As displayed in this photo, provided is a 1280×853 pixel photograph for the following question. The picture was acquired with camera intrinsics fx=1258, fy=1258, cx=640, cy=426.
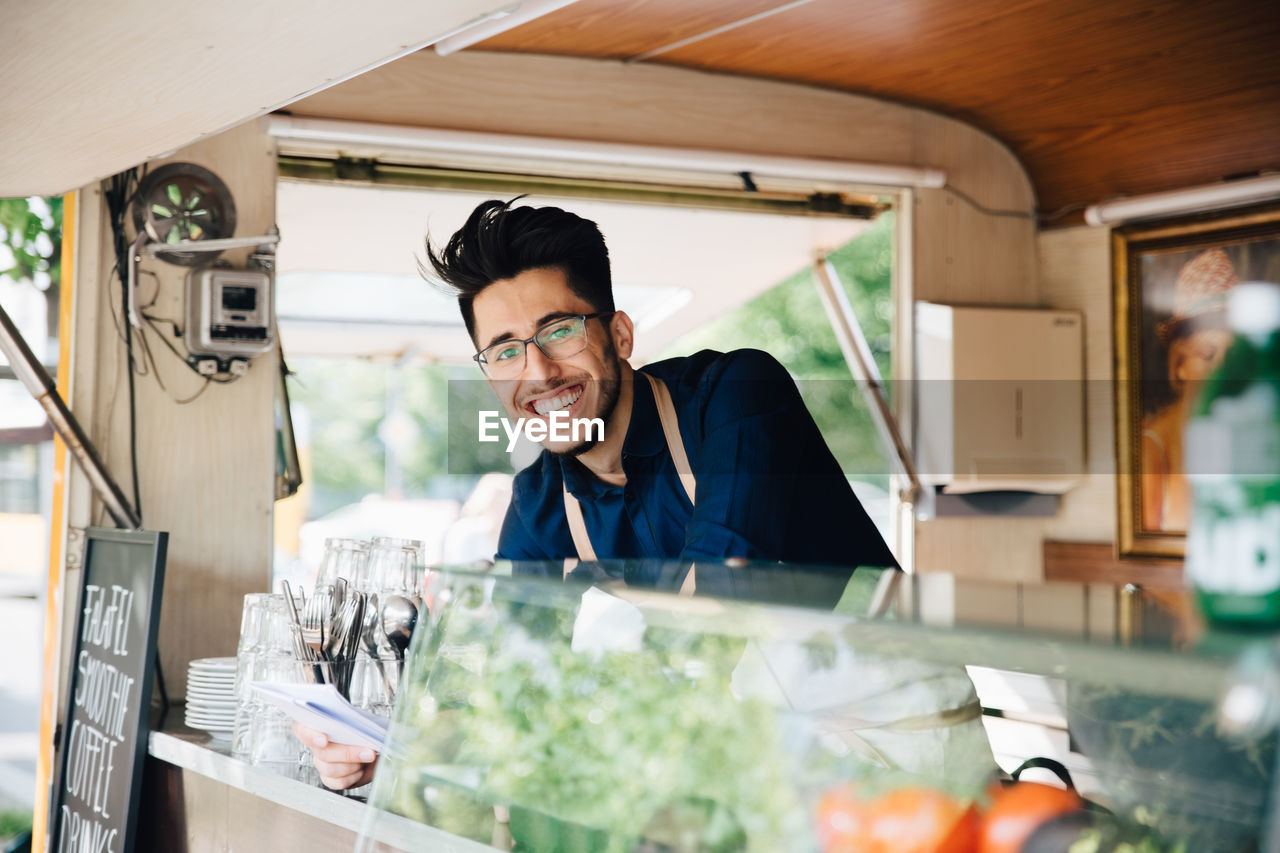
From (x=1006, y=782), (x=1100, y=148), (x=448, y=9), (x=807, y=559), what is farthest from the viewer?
(x=1100, y=148)

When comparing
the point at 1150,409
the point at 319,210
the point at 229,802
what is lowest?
the point at 229,802

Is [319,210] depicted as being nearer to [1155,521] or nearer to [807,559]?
[807,559]

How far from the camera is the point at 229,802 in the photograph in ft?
7.26

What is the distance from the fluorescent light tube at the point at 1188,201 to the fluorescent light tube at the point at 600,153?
583 mm

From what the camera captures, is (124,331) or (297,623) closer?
(297,623)

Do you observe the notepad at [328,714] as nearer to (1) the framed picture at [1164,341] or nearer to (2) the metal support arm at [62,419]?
(2) the metal support arm at [62,419]

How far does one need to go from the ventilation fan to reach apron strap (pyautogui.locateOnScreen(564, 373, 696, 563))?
1.16 meters

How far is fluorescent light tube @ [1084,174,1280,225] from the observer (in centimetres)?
379

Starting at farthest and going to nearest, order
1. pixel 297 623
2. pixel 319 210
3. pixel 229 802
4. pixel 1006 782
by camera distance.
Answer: pixel 319 210 → pixel 229 802 → pixel 297 623 → pixel 1006 782

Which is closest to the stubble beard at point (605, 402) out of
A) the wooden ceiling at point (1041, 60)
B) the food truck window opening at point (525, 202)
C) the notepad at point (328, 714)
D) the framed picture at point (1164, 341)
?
the food truck window opening at point (525, 202)

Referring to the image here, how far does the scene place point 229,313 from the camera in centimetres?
304

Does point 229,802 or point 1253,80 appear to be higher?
point 1253,80

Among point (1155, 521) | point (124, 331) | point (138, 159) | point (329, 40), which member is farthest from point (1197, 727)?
point (1155, 521)

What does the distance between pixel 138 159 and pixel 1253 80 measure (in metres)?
2.87
